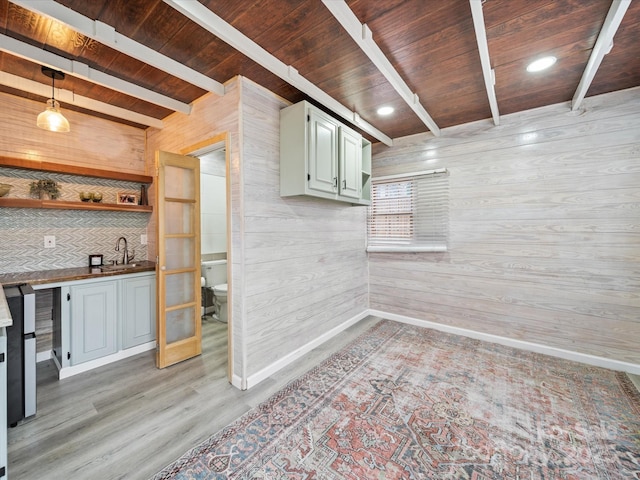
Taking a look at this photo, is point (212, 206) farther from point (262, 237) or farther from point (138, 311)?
point (262, 237)

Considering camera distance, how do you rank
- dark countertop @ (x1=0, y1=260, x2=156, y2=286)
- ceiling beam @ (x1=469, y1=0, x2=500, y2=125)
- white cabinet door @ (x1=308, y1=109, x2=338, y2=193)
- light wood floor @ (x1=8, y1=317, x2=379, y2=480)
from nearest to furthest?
1. ceiling beam @ (x1=469, y1=0, x2=500, y2=125)
2. light wood floor @ (x1=8, y1=317, x2=379, y2=480)
3. dark countertop @ (x1=0, y1=260, x2=156, y2=286)
4. white cabinet door @ (x1=308, y1=109, x2=338, y2=193)

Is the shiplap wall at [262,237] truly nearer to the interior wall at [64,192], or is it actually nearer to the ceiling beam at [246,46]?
the ceiling beam at [246,46]

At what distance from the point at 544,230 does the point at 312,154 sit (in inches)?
100

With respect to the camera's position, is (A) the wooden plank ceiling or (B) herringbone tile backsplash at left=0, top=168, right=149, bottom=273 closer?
(A) the wooden plank ceiling

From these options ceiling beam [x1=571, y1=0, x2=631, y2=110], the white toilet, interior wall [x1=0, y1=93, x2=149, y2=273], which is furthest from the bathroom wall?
ceiling beam [x1=571, y1=0, x2=631, y2=110]

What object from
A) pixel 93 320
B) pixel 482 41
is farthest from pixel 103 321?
pixel 482 41

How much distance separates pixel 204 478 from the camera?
1452mm

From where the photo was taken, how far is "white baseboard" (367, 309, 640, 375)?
2.56 meters

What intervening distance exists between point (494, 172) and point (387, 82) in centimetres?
173

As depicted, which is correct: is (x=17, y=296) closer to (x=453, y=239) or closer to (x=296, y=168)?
(x=296, y=168)

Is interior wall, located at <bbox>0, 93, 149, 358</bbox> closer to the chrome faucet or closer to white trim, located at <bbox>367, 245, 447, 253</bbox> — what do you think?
the chrome faucet

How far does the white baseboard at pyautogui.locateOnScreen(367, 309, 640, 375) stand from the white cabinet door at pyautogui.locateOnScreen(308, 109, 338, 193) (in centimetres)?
219

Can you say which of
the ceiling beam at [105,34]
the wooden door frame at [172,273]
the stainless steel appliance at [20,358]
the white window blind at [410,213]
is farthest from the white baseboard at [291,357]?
the ceiling beam at [105,34]

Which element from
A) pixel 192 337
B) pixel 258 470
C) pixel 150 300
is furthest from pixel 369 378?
pixel 150 300
